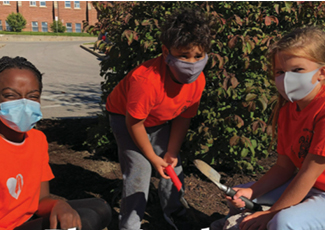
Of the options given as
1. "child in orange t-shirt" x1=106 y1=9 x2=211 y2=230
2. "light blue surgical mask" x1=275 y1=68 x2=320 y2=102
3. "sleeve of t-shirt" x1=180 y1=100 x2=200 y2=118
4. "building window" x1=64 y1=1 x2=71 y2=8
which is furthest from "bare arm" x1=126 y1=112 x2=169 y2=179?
"building window" x1=64 y1=1 x2=71 y2=8

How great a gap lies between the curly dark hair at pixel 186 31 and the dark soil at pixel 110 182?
1626mm

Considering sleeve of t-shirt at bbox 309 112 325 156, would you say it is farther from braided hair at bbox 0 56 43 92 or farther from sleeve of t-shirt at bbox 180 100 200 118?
braided hair at bbox 0 56 43 92

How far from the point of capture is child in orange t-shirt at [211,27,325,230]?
1.77 m

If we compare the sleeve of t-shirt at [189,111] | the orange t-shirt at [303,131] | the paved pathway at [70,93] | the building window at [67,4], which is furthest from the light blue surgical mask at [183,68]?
the building window at [67,4]

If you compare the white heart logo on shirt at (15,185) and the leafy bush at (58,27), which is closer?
the white heart logo on shirt at (15,185)

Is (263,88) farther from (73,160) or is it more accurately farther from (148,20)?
(73,160)

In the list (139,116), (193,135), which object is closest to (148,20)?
(193,135)

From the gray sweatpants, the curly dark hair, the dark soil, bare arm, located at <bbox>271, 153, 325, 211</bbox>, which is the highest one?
the curly dark hair

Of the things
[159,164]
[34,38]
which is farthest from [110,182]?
[34,38]

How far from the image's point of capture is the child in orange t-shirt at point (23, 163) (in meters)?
1.82

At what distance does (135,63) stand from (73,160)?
148 cm

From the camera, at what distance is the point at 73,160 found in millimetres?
4312

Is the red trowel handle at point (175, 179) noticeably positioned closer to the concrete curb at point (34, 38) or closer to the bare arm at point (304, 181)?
the bare arm at point (304, 181)

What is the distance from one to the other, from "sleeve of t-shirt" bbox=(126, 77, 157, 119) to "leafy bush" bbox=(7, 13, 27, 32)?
1880 inches
